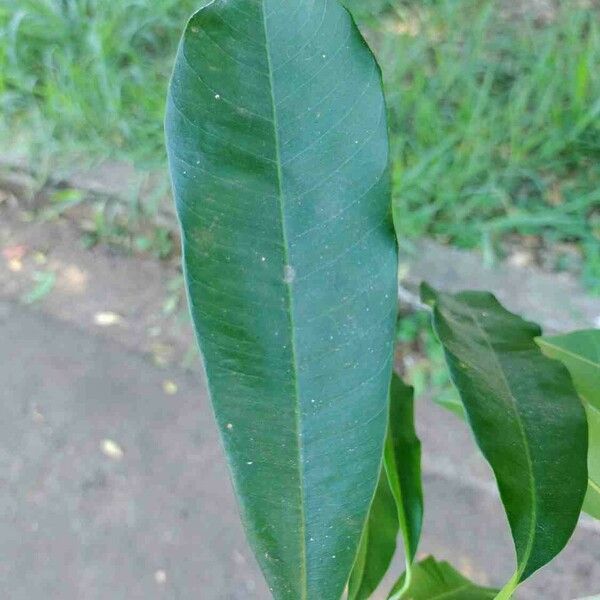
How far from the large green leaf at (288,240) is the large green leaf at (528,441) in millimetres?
78

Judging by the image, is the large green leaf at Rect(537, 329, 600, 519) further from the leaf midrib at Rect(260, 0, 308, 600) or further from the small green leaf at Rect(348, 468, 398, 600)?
the leaf midrib at Rect(260, 0, 308, 600)

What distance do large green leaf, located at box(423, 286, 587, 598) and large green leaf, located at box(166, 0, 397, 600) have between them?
3.1 inches

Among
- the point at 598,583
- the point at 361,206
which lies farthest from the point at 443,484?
the point at 361,206

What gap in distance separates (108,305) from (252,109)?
1.81m

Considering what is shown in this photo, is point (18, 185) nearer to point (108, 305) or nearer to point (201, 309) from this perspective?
point (108, 305)

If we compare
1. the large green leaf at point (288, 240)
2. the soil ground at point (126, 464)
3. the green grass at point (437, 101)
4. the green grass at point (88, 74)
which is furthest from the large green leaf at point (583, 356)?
the green grass at point (88, 74)

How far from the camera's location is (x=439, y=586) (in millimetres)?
611

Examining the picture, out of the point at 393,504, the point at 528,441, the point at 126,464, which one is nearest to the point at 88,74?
the point at 126,464

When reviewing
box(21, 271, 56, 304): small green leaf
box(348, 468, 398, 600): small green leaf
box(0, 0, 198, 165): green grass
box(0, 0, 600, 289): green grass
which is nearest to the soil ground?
box(21, 271, 56, 304): small green leaf

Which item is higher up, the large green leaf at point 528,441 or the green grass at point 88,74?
the large green leaf at point 528,441

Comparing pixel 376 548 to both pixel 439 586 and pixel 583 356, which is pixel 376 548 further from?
pixel 583 356

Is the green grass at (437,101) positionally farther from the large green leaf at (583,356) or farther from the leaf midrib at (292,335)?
the leaf midrib at (292,335)

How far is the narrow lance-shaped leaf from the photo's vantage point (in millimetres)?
566

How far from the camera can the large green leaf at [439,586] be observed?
597 mm
